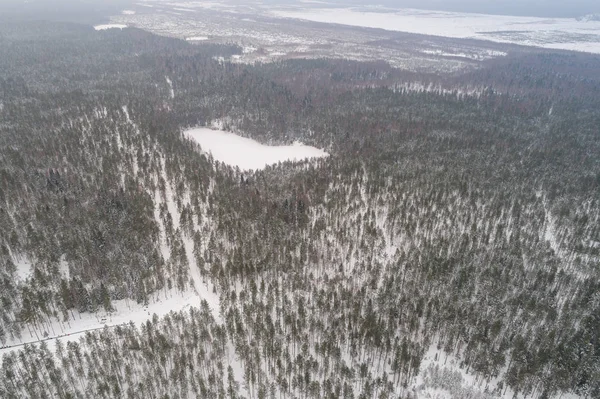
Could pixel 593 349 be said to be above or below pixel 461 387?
above

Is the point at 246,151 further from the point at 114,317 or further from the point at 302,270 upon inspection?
the point at 114,317

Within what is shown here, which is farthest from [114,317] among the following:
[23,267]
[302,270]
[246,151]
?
[246,151]

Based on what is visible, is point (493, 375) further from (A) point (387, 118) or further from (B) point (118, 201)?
(A) point (387, 118)

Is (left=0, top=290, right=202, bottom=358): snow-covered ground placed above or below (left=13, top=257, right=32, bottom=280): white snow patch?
below

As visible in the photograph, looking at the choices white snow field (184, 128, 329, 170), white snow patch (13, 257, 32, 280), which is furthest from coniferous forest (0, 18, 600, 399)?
white snow field (184, 128, 329, 170)

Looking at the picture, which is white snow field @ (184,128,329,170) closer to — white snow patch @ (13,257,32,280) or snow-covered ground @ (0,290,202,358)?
snow-covered ground @ (0,290,202,358)

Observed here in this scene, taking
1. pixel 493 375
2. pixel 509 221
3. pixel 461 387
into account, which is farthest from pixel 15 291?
pixel 509 221

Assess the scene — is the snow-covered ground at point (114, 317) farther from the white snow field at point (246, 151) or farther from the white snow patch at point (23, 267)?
the white snow field at point (246, 151)
